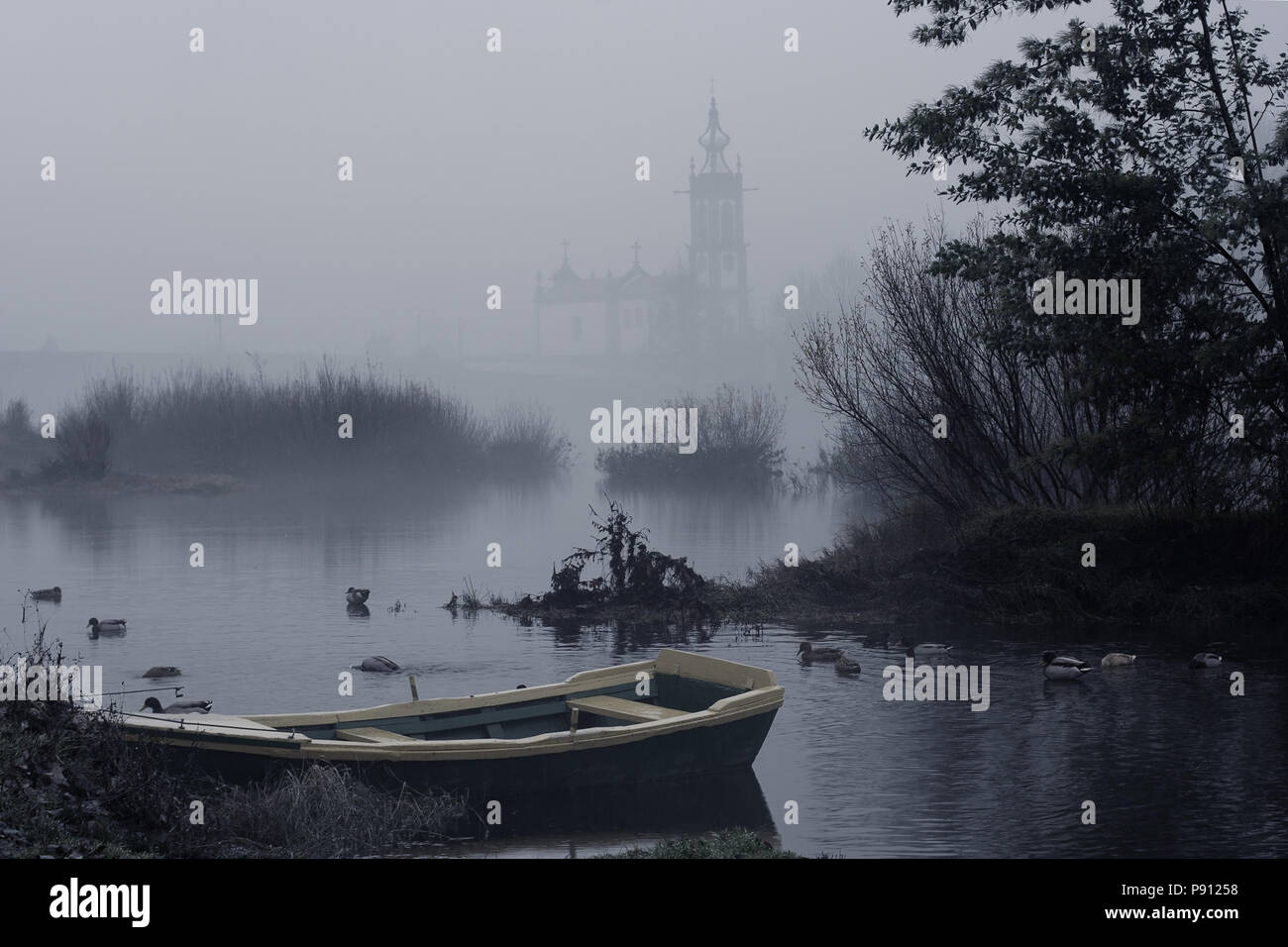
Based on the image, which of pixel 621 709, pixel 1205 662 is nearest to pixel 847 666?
pixel 1205 662

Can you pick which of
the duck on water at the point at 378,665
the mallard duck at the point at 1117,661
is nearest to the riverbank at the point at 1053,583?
the mallard duck at the point at 1117,661

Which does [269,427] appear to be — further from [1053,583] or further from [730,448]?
[1053,583]

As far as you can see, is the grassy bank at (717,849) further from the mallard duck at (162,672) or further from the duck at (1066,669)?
the mallard duck at (162,672)

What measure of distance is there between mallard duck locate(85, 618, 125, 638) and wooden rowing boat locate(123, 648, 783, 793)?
9.22m

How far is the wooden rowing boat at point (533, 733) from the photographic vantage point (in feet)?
34.8

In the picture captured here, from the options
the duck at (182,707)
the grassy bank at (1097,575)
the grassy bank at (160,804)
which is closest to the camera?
the grassy bank at (160,804)

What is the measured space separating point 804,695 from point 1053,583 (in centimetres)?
665

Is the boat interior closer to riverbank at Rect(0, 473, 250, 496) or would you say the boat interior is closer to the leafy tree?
the leafy tree

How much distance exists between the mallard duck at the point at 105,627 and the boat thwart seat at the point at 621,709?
31.9 ft

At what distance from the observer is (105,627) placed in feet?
66.8

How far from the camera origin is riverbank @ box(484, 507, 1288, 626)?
822 inches
